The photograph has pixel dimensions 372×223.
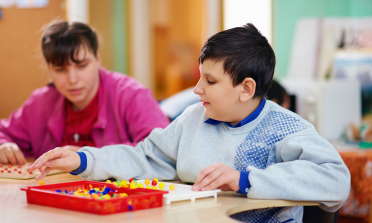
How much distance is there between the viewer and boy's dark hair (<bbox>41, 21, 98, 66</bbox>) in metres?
1.38

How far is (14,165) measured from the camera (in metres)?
1.30

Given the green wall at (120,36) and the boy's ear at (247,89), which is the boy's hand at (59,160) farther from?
the green wall at (120,36)

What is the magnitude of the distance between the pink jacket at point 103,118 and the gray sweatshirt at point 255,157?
0.30 m

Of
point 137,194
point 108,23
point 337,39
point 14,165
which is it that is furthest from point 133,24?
point 137,194

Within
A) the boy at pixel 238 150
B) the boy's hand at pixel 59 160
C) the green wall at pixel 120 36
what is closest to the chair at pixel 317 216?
the boy at pixel 238 150

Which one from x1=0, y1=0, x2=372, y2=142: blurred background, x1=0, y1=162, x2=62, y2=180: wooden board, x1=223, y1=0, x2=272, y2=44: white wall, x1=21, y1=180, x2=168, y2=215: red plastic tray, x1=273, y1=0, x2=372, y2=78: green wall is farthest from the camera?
x1=223, y1=0, x2=272, y2=44: white wall

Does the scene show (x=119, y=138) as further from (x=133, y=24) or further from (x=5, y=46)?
(x=133, y=24)

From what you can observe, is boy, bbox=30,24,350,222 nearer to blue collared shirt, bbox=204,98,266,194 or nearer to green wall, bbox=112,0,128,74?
blue collared shirt, bbox=204,98,266,194

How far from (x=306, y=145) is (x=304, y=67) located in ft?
7.74

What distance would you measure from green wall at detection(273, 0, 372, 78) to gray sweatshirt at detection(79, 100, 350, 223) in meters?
2.26

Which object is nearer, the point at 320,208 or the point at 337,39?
the point at 320,208

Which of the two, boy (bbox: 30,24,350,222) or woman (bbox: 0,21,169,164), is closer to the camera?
boy (bbox: 30,24,350,222)

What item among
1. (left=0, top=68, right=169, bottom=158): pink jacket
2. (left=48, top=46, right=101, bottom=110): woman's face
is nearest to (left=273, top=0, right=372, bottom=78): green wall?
(left=0, top=68, right=169, bottom=158): pink jacket

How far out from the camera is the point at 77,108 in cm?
157
